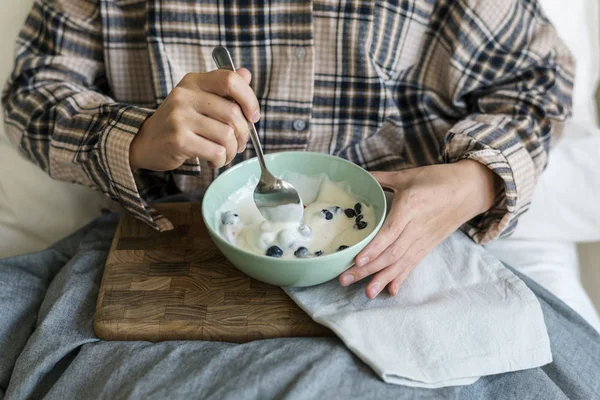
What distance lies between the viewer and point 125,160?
2.85 ft

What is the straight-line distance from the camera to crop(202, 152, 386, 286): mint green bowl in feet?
2.42

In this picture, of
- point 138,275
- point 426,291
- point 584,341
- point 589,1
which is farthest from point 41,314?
point 589,1

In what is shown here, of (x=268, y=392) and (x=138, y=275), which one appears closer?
(x=268, y=392)

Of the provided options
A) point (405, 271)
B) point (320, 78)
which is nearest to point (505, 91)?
point (320, 78)

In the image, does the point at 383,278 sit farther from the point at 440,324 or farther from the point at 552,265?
the point at 552,265

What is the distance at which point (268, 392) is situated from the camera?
687 millimetres

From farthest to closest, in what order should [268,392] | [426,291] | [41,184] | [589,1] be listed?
[589,1]
[41,184]
[426,291]
[268,392]

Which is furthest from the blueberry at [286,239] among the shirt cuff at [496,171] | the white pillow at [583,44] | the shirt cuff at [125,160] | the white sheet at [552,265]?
the white pillow at [583,44]

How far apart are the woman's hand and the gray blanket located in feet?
0.41

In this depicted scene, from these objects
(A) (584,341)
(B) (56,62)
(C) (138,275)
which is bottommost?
(A) (584,341)

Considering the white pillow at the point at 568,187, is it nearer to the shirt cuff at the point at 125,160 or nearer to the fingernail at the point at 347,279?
the fingernail at the point at 347,279

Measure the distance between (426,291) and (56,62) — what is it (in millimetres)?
788

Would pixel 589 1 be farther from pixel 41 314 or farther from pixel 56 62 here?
pixel 41 314

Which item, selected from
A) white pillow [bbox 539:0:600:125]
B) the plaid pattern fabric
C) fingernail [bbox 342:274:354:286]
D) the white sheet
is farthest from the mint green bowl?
white pillow [bbox 539:0:600:125]
